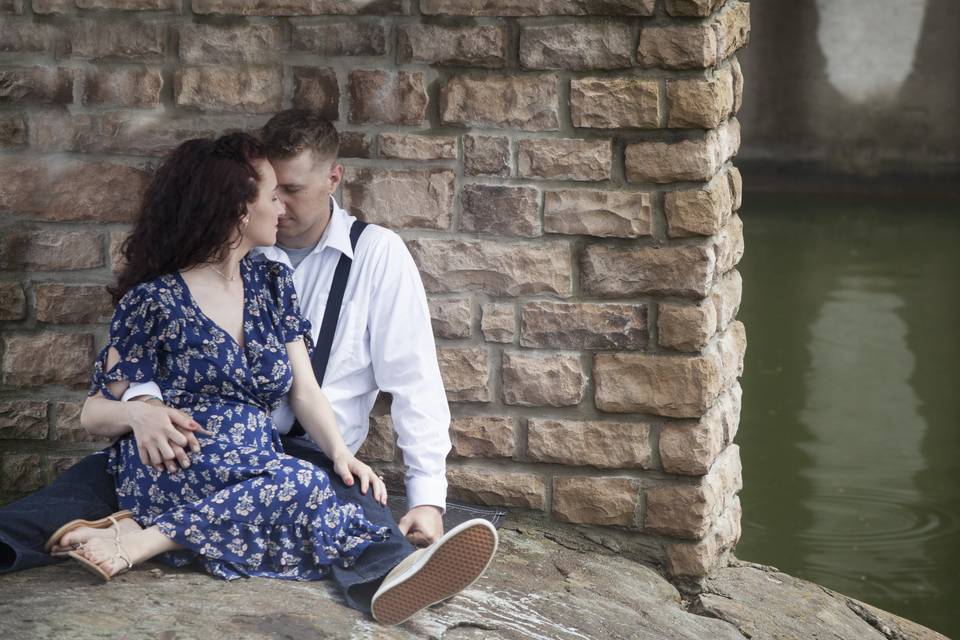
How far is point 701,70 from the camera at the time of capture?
306 cm

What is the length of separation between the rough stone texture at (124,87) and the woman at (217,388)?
564 mm

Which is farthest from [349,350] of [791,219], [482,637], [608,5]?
[791,219]

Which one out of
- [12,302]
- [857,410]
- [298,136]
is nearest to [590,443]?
[298,136]

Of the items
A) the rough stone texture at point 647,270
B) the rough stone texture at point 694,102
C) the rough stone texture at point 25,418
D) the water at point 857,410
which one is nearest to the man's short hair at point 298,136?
the rough stone texture at point 647,270

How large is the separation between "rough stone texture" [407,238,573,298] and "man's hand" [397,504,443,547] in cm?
62

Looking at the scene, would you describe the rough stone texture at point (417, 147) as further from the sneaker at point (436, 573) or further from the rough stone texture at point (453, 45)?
the sneaker at point (436, 573)

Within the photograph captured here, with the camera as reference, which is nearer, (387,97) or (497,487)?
(387,97)

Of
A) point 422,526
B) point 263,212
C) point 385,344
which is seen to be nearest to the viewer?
point 263,212

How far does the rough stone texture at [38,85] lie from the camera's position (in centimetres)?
329

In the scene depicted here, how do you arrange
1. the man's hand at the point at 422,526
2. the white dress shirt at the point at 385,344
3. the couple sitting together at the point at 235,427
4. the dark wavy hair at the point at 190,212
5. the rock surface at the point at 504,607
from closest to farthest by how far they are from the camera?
the rock surface at the point at 504,607
the couple sitting together at the point at 235,427
the dark wavy hair at the point at 190,212
the man's hand at the point at 422,526
the white dress shirt at the point at 385,344

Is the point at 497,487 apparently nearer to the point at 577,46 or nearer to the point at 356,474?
the point at 356,474

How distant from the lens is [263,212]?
2.75 m

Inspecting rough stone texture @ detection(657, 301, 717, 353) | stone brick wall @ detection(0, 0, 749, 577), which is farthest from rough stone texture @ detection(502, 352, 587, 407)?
rough stone texture @ detection(657, 301, 717, 353)

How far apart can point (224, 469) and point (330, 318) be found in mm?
528
